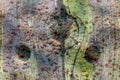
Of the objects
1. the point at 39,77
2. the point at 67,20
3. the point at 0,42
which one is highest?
the point at 67,20

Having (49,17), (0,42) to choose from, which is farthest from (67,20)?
(0,42)

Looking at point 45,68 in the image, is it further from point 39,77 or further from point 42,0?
point 42,0

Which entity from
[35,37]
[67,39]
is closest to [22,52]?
[35,37]

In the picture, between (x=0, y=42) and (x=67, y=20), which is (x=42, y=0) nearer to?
(x=67, y=20)

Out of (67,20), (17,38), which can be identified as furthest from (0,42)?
(67,20)

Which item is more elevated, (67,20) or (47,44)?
(67,20)

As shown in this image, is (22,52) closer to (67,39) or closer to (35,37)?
(35,37)

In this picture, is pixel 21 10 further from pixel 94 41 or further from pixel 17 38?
pixel 94 41

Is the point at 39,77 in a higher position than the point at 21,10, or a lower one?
lower
